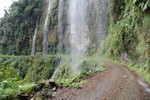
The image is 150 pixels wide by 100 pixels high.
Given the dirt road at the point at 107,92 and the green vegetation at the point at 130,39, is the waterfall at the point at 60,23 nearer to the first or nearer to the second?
the green vegetation at the point at 130,39

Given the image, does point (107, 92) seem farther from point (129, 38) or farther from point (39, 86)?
point (129, 38)

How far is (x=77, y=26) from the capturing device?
3984 cm

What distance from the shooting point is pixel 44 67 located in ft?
128

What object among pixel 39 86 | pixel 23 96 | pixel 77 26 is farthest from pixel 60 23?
pixel 23 96

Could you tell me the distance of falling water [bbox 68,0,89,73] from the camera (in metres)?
37.4

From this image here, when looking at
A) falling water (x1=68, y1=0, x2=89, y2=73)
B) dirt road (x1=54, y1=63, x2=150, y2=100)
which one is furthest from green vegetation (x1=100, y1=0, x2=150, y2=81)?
falling water (x1=68, y1=0, x2=89, y2=73)

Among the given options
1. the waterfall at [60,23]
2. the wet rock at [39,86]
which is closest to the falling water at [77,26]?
the waterfall at [60,23]

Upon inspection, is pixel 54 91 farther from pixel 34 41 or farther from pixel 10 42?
pixel 10 42

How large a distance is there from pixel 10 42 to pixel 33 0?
37.4ft

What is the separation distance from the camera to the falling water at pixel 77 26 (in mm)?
37375

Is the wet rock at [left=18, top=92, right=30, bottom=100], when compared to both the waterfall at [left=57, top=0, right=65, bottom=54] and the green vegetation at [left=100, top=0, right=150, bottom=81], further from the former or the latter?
the waterfall at [left=57, top=0, right=65, bottom=54]

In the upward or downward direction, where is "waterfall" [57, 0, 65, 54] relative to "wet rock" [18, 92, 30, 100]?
upward

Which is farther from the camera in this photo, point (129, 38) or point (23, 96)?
point (129, 38)

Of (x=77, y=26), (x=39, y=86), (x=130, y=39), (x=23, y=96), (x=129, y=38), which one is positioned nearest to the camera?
(x=23, y=96)
